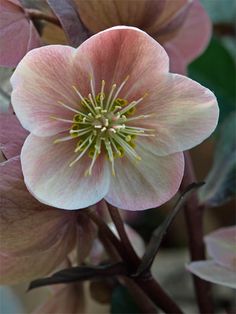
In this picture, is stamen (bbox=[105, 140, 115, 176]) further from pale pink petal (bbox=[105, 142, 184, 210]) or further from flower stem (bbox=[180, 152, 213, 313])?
flower stem (bbox=[180, 152, 213, 313])

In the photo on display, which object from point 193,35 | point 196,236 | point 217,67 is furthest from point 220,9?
point 196,236

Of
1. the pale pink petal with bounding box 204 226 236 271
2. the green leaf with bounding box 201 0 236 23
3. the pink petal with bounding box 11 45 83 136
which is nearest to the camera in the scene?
the pink petal with bounding box 11 45 83 136

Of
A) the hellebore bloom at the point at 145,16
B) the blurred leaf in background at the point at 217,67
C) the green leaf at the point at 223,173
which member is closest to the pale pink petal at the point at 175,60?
the hellebore bloom at the point at 145,16

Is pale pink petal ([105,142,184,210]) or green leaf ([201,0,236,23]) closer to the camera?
pale pink petal ([105,142,184,210])

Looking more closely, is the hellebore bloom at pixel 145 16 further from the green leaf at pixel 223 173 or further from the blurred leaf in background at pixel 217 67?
the blurred leaf in background at pixel 217 67

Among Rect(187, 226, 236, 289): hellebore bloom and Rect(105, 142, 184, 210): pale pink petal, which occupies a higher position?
Rect(105, 142, 184, 210): pale pink petal

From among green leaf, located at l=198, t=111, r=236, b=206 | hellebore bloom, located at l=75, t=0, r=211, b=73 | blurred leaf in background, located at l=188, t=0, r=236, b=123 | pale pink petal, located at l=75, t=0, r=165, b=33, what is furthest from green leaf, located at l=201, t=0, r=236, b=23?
pale pink petal, located at l=75, t=0, r=165, b=33

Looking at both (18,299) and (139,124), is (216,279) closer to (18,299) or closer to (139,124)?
(139,124)
